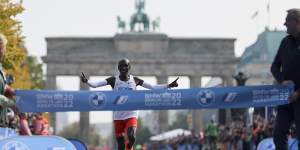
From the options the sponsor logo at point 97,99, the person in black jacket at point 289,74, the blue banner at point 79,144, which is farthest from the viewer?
the sponsor logo at point 97,99

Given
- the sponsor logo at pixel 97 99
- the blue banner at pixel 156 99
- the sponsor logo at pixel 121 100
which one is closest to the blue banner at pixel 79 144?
the blue banner at pixel 156 99

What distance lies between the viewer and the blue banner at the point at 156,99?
1085 cm

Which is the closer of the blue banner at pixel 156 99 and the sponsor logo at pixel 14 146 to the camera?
the sponsor logo at pixel 14 146

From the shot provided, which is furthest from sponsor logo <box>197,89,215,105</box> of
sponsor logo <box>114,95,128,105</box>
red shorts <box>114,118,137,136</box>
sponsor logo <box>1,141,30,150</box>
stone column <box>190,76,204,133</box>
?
stone column <box>190,76,204,133</box>

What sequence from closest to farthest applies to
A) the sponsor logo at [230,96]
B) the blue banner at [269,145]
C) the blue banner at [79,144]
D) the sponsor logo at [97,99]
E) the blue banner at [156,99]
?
the blue banner at [79,144] → the blue banner at [269,145] → the blue banner at [156,99] → the sponsor logo at [230,96] → the sponsor logo at [97,99]

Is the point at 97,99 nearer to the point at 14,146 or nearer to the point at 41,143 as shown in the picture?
the point at 41,143

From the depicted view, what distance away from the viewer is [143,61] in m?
92.4

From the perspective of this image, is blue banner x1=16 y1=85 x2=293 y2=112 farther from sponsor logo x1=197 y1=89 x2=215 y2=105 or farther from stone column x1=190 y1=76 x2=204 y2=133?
stone column x1=190 y1=76 x2=204 y2=133

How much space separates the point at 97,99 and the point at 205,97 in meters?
1.47

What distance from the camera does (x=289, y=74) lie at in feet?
30.7

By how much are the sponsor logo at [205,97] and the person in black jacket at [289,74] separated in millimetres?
2078

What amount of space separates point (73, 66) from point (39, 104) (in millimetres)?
82622

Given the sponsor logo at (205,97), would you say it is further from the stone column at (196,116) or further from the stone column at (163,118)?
the stone column at (163,118)

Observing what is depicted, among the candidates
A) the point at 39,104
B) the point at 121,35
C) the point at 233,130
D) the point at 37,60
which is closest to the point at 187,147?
the point at 233,130
